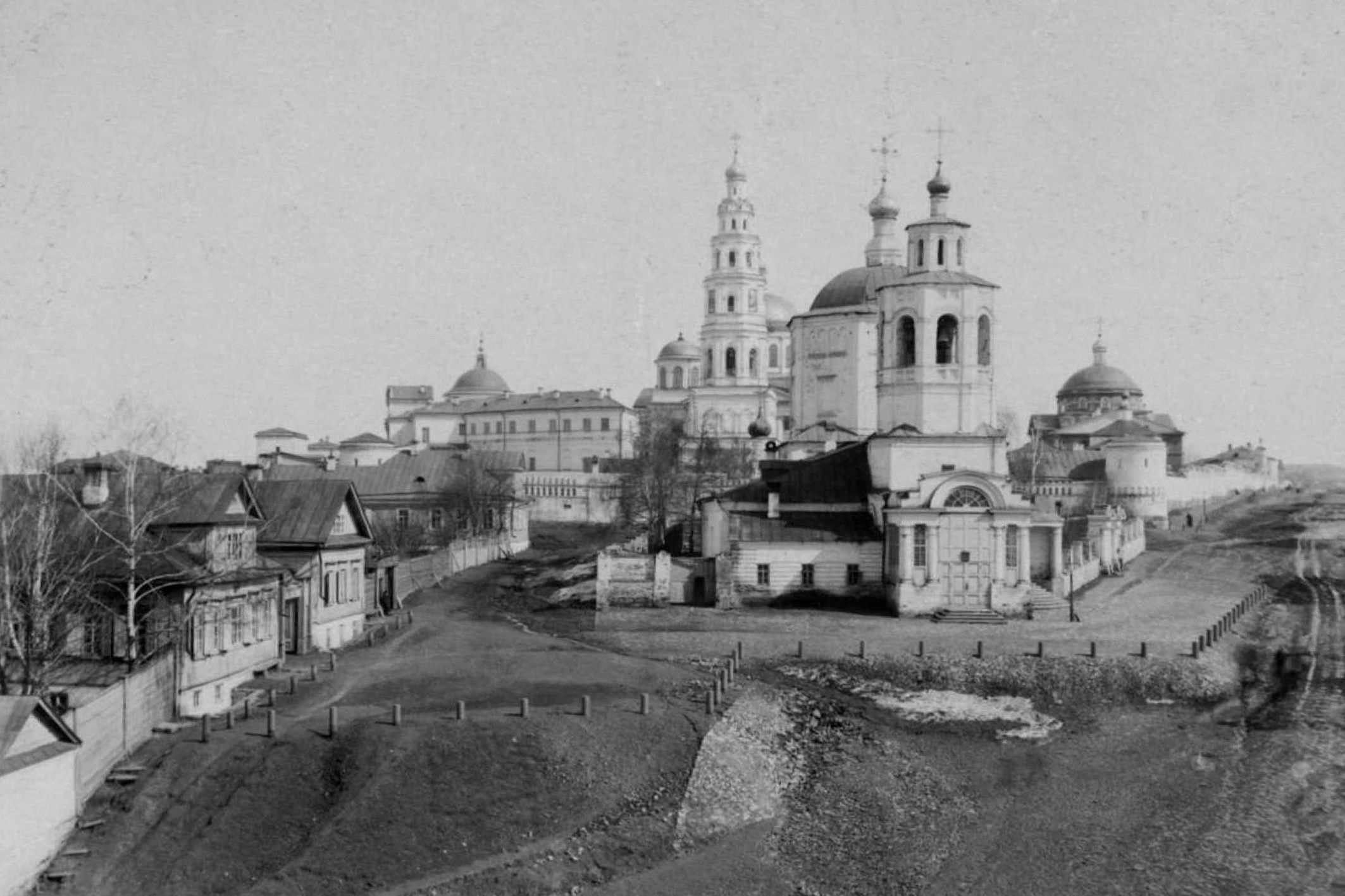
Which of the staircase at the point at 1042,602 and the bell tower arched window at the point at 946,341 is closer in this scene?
the staircase at the point at 1042,602

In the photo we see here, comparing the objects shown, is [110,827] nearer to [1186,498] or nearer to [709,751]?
[709,751]

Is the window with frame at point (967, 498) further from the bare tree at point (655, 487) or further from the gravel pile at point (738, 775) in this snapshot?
the bare tree at point (655, 487)

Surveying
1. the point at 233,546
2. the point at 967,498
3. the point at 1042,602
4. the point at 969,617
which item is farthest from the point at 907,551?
the point at 233,546

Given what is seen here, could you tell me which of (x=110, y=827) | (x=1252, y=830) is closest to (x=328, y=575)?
(x=110, y=827)

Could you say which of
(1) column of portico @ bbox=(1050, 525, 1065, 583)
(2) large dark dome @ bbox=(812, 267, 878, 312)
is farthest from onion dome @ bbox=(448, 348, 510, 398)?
(1) column of portico @ bbox=(1050, 525, 1065, 583)

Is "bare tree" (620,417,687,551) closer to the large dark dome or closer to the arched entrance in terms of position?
the large dark dome

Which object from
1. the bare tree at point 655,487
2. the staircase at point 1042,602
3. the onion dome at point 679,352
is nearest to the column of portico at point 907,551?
the staircase at point 1042,602

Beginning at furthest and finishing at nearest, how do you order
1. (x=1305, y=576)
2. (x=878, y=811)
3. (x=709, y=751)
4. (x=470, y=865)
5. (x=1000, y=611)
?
(x=1305, y=576)
(x=1000, y=611)
(x=709, y=751)
(x=878, y=811)
(x=470, y=865)
